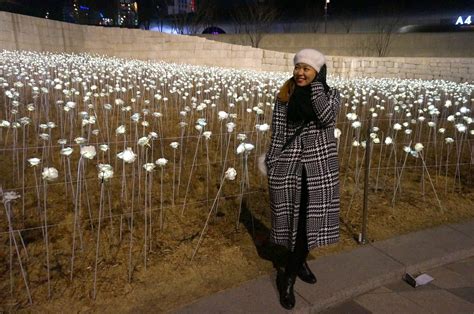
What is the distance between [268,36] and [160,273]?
2857cm

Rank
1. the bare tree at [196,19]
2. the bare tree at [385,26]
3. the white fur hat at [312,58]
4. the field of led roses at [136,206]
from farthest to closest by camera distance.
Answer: the bare tree at [196,19], the bare tree at [385,26], the field of led roses at [136,206], the white fur hat at [312,58]

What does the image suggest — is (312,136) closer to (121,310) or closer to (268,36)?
(121,310)

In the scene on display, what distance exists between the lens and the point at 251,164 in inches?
209

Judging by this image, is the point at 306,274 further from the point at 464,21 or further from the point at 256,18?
the point at 256,18

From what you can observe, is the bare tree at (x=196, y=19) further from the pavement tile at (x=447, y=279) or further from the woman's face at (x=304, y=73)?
the woman's face at (x=304, y=73)

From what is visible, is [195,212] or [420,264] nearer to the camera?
[420,264]

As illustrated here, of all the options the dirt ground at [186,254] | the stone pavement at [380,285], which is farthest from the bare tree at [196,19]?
the stone pavement at [380,285]

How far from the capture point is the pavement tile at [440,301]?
272cm

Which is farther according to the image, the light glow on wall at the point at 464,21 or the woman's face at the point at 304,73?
the light glow on wall at the point at 464,21

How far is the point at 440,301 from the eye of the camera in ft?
Answer: 9.24

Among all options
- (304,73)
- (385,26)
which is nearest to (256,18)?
(385,26)

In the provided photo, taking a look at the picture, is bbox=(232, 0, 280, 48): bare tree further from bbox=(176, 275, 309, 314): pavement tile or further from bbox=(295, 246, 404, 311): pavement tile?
bbox=(176, 275, 309, 314): pavement tile

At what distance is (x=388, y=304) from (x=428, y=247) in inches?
35.0

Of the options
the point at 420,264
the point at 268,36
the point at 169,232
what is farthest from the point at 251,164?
the point at 268,36
